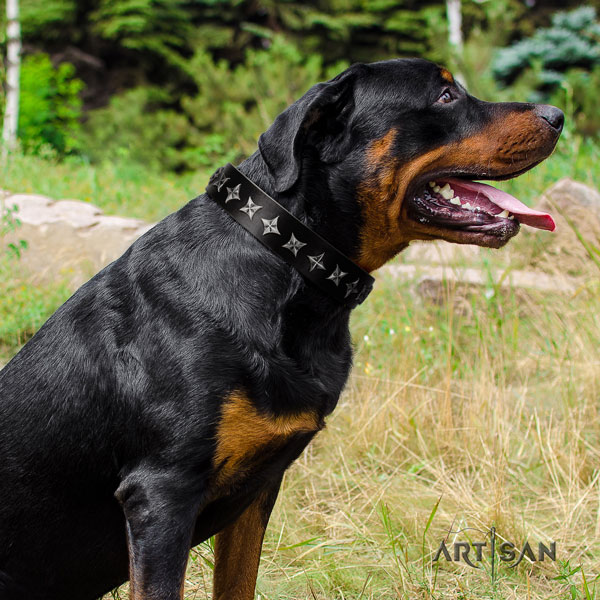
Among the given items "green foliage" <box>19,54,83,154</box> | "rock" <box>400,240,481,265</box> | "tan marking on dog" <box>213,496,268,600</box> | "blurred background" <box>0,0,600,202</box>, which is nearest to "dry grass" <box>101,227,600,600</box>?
"tan marking on dog" <box>213,496,268,600</box>

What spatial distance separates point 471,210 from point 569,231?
147 inches

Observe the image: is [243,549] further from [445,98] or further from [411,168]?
[445,98]

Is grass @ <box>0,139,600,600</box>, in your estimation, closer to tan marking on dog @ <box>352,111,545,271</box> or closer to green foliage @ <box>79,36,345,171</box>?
tan marking on dog @ <box>352,111,545,271</box>

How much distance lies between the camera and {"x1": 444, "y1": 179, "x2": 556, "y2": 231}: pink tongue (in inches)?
96.3

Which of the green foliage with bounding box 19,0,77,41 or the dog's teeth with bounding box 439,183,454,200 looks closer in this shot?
the dog's teeth with bounding box 439,183,454,200

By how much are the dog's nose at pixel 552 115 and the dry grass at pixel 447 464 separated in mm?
1404

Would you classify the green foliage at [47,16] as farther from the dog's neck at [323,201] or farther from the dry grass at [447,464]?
the dog's neck at [323,201]

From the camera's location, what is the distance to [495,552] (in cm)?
286

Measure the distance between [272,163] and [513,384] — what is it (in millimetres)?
2773

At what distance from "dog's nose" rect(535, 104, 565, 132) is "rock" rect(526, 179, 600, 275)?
10.4 feet

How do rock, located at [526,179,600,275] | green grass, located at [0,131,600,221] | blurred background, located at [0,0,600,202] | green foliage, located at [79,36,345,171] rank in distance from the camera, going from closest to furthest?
rock, located at [526,179,600,275], green grass, located at [0,131,600,221], green foliage, located at [79,36,345,171], blurred background, located at [0,0,600,202]

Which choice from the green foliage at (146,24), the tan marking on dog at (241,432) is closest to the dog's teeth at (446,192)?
the tan marking on dog at (241,432)

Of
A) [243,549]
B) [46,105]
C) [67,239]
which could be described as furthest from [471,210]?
[46,105]

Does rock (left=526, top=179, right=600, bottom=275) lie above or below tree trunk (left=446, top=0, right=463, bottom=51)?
below
